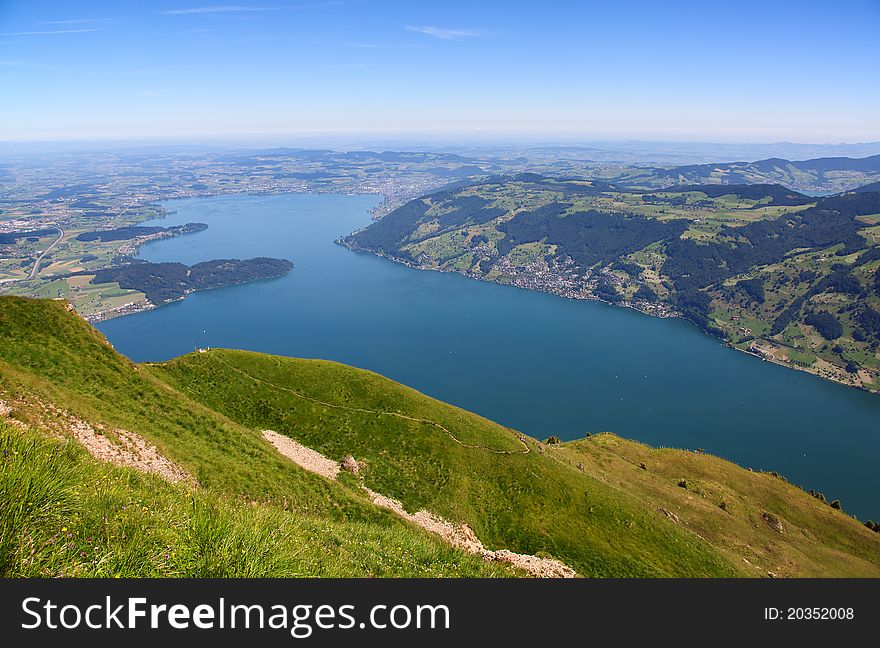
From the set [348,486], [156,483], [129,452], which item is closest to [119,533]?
[156,483]

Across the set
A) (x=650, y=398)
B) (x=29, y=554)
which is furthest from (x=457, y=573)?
(x=650, y=398)

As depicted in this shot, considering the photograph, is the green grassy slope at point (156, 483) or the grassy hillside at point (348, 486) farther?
the grassy hillside at point (348, 486)

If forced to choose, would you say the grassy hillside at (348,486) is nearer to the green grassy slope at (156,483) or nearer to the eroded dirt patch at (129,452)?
the green grassy slope at (156,483)

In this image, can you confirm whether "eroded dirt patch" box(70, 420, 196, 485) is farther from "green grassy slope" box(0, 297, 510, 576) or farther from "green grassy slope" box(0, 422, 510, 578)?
"green grassy slope" box(0, 422, 510, 578)

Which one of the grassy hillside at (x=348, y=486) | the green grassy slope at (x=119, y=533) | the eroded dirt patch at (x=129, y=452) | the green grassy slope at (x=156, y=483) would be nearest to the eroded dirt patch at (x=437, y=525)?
the grassy hillside at (x=348, y=486)

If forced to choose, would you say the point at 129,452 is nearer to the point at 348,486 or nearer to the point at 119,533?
the point at 348,486

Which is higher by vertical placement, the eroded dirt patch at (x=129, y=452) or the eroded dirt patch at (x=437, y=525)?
the eroded dirt patch at (x=129, y=452)

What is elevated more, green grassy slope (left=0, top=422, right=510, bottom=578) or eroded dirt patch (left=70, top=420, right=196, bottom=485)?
green grassy slope (left=0, top=422, right=510, bottom=578)

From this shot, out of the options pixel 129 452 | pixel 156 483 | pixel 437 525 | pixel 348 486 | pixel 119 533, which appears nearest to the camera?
pixel 119 533

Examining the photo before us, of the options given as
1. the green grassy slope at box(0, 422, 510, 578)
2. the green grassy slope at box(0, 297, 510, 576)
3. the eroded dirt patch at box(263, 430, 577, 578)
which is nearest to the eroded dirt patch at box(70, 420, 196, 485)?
the green grassy slope at box(0, 297, 510, 576)
